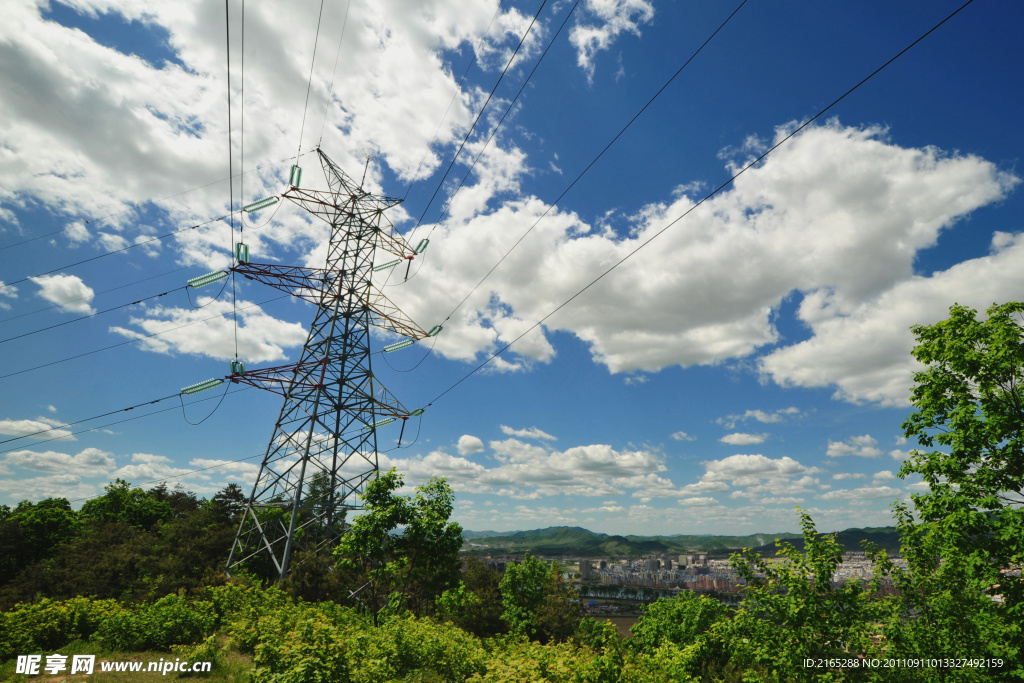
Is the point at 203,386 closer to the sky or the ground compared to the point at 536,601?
closer to the sky

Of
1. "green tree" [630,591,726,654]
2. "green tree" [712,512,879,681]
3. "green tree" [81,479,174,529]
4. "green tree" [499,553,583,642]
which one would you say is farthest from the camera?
"green tree" [81,479,174,529]

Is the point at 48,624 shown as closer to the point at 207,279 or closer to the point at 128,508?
the point at 207,279

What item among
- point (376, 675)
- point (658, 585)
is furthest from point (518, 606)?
point (658, 585)

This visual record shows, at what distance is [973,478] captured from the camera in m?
13.5

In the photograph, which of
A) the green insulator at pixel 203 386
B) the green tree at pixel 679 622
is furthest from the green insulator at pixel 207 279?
the green tree at pixel 679 622

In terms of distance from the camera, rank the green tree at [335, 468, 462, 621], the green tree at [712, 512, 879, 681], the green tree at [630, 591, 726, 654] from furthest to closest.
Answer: the green tree at [630, 591, 726, 654] → the green tree at [335, 468, 462, 621] → the green tree at [712, 512, 879, 681]

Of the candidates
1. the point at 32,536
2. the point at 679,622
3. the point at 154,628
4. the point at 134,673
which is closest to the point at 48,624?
the point at 154,628

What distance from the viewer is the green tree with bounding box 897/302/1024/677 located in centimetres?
1234

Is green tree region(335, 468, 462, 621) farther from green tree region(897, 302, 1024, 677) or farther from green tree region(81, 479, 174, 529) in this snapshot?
green tree region(81, 479, 174, 529)

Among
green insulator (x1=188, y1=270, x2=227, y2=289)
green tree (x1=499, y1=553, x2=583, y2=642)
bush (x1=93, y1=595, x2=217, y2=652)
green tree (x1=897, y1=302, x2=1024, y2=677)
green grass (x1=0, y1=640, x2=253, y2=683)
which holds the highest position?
green insulator (x1=188, y1=270, x2=227, y2=289)

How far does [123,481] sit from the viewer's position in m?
59.3

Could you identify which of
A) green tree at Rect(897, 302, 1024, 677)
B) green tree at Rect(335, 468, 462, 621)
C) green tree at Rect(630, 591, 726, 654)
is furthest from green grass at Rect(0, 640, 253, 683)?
green tree at Rect(630, 591, 726, 654)

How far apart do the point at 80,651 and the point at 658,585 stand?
162 metres

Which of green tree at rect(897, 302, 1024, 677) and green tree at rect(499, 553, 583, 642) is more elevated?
green tree at rect(897, 302, 1024, 677)
